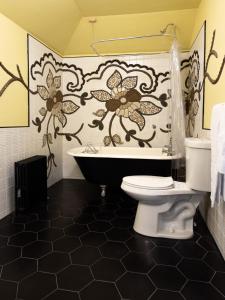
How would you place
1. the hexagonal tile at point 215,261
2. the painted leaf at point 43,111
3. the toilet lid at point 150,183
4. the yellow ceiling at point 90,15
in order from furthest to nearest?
the painted leaf at point 43,111 → the yellow ceiling at point 90,15 → the toilet lid at point 150,183 → the hexagonal tile at point 215,261

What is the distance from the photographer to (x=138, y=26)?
3324mm

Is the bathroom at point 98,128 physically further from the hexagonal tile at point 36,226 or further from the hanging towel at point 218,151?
the hanging towel at point 218,151

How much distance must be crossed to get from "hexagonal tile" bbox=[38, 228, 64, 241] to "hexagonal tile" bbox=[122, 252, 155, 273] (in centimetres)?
69

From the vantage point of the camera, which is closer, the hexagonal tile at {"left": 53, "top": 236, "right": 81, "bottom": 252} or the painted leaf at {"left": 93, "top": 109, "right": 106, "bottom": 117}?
the hexagonal tile at {"left": 53, "top": 236, "right": 81, "bottom": 252}

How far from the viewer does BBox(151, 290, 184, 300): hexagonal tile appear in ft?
4.72

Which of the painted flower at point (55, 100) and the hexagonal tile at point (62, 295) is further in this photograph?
the painted flower at point (55, 100)

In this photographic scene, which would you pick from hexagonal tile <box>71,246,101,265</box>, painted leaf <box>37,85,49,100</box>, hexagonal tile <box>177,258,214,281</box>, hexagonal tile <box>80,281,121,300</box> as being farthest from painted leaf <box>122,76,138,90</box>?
hexagonal tile <box>80,281,121,300</box>

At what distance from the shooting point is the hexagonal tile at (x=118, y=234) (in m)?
2.14

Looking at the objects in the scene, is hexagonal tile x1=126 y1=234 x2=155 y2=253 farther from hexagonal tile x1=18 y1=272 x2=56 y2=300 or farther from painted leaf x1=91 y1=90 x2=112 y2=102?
painted leaf x1=91 y1=90 x2=112 y2=102

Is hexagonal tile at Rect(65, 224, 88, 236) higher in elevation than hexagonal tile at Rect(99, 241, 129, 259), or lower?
higher

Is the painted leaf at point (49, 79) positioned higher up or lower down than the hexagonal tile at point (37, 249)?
higher up

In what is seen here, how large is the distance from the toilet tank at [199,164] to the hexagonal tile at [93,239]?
36.6 inches

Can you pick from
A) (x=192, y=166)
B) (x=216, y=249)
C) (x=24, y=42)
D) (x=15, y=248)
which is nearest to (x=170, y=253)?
(x=216, y=249)

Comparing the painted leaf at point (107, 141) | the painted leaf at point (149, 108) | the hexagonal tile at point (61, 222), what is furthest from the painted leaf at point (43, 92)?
the hexagonal tile at point (61, 222)
